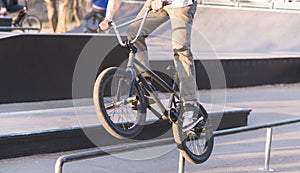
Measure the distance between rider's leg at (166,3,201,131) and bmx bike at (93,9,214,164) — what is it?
9 centimetres

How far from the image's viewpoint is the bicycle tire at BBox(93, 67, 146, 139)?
4758mm

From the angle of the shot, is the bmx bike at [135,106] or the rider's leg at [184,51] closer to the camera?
the bmx bike at [135,106]

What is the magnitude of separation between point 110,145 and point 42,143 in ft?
2.66

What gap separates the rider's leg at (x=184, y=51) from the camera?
5.23 metres

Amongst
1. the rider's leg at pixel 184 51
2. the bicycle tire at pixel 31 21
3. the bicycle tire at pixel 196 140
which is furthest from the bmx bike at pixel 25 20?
the rider's leg at pixel 184 51

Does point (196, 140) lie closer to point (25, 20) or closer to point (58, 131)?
point (58, 131)

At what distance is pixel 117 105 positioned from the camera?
16.1 feet

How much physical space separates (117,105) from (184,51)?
2.58ft

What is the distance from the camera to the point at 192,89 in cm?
533

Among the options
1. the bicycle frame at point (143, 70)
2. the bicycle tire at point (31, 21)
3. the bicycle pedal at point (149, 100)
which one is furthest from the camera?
the bicycle tire at point (31, 21)

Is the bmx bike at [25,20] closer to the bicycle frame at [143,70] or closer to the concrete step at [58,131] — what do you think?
the concrete step at [58,131]

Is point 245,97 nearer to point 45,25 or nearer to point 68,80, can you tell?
point 68,80

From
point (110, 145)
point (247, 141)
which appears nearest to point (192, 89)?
point (110, 145)

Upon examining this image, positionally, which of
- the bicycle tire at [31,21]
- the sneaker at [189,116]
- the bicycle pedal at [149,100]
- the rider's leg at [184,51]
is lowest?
the bicycle tire at [31,21]
